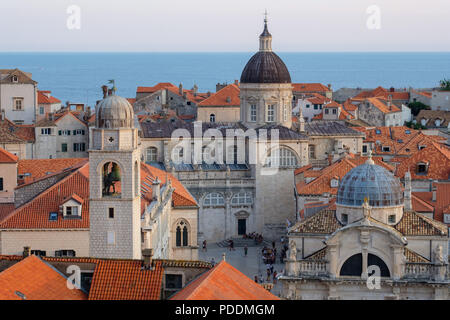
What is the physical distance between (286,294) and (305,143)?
93.9 feet

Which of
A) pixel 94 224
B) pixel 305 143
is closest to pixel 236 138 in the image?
pixel 305 143

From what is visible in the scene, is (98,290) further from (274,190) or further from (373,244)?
(274,190)

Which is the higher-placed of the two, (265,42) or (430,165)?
(265,42)

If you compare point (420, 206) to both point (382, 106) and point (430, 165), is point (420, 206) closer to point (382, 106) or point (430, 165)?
point (430, 165)

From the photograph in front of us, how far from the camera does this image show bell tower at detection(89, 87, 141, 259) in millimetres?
37188

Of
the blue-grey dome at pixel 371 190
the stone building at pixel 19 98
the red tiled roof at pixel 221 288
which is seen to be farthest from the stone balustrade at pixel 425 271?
the stone building at pixel 19 98

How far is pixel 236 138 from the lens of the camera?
73.1m

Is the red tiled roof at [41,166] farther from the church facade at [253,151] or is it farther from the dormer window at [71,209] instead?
the dormer window at [71,209]

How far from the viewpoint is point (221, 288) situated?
29.5 metres

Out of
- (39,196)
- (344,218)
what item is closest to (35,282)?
(39,196)

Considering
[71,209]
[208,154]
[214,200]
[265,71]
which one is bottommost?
[214,200]

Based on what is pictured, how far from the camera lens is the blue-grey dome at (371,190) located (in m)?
44.8

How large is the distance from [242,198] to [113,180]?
3181cm
